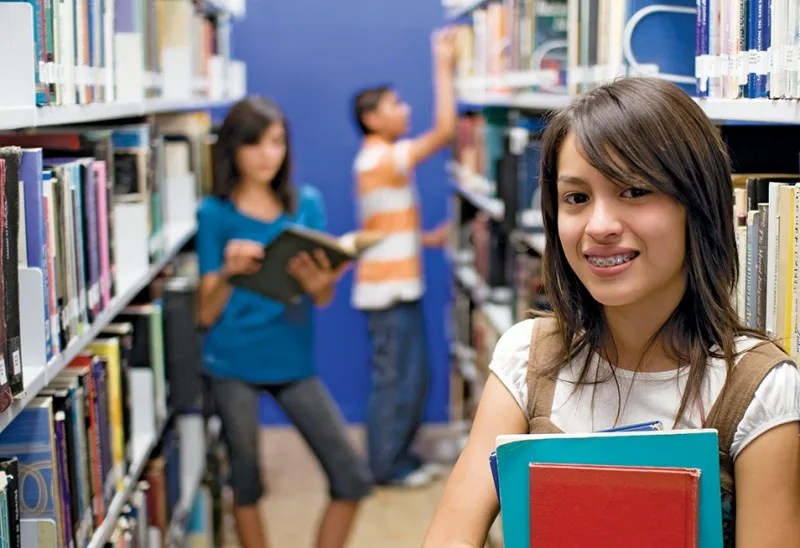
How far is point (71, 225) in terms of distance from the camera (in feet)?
6.69

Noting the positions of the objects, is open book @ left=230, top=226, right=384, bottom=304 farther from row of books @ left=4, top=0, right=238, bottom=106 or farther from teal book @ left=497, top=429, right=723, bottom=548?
teal book @ left=497, top=429, right=723, bottom=548

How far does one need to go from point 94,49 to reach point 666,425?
1.37m

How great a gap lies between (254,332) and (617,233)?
7.35 feet

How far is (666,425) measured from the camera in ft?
4.81

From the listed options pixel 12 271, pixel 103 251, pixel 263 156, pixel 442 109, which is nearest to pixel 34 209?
pixel 12 271

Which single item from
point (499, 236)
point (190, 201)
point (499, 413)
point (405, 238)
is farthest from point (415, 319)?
point (499, 413)

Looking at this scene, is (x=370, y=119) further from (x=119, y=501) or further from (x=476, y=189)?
(x=119, y=501)

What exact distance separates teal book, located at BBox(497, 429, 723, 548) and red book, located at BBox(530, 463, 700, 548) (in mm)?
16

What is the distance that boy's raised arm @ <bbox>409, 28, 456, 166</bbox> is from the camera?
15.3 ft

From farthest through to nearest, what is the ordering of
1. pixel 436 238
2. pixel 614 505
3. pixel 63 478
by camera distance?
pixel 436 238, pixel 63 478, pixel 614 505

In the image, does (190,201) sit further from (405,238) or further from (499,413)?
(499,413)

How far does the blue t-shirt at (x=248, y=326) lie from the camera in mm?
3484

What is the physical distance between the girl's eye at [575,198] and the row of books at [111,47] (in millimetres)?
849

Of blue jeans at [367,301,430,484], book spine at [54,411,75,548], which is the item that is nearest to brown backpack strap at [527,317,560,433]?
book spine at [54,411,75,548]
